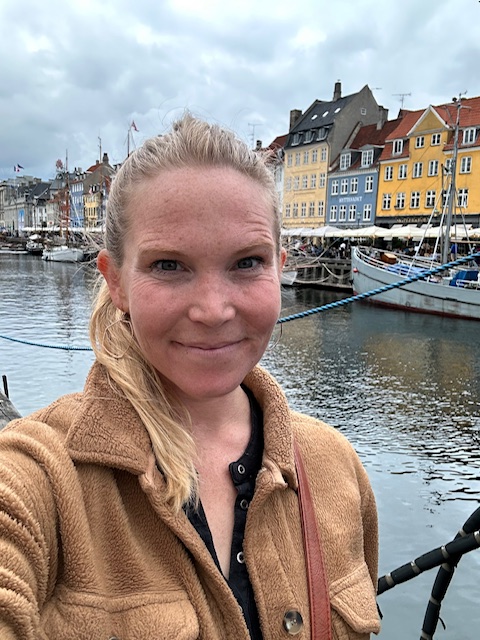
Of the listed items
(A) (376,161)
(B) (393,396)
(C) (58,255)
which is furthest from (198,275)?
(C) (58,255)

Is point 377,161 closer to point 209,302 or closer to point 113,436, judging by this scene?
point 209,302

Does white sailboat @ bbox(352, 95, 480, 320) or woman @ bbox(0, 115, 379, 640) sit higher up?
woman @ bbox(0, 115, 379, 640)

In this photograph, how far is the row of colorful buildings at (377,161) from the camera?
3659 cm

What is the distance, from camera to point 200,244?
1274 millimetres

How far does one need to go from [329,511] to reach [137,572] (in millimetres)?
572

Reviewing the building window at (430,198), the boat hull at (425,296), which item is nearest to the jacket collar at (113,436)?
the boat hull at (425,296)

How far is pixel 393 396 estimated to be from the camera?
12.9 metres

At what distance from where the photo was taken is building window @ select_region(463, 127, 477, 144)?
3616cm

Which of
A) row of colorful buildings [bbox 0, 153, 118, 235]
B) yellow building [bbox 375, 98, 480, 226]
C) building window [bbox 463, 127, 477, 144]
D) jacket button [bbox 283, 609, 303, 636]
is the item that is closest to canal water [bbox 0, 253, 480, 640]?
jacket button [bbox 283, 609, 303, 636]

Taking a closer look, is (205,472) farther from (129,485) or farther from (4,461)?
(4,461)

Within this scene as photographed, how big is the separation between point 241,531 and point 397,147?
44.3 m

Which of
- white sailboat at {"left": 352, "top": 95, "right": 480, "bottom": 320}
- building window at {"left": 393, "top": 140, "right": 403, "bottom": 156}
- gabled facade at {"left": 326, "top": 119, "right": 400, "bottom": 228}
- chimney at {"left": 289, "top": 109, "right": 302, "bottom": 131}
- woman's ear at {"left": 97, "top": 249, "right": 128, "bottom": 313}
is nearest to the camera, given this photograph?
woman's ear at {"left": 97, "top": 249, "right": 128, "bottom": 313}

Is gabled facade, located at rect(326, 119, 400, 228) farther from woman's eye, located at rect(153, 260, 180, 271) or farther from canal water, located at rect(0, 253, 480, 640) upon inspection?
woman's eye, located at rect(153, 260, 180, 271)

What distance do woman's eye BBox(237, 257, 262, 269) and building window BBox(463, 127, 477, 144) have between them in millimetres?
39662
